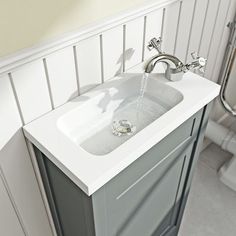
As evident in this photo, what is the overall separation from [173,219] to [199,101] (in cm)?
73

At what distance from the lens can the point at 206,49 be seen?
151 centimetres

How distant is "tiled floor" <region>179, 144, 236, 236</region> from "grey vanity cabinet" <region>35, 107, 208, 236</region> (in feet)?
1.45

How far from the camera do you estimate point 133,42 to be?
112 cm

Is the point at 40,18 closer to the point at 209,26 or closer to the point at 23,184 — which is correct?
the point at 23,184

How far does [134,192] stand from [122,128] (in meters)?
0.21

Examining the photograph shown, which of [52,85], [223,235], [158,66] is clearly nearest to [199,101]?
[158,66]

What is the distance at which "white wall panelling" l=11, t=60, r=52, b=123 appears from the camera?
0.86 meters

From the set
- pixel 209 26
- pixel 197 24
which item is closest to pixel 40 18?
pixel 197 24

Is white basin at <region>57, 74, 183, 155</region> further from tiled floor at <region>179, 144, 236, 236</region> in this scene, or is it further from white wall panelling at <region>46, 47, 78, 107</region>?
tiled floor at <region>179, 144, 236, 236</region>

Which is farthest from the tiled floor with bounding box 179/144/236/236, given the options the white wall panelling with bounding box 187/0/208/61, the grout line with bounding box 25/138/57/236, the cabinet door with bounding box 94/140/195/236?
the white wall panelling with bounding box 187/0/208/61

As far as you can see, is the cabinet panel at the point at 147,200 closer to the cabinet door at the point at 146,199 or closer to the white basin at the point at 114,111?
the cabinet door at the point at 146,199

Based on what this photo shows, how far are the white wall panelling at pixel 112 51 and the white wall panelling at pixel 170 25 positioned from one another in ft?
0.73

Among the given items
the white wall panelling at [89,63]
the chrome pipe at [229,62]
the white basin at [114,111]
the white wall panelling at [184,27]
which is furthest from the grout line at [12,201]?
the chrome pipe at [229,62]

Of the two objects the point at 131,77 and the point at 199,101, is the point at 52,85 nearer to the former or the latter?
the point at 131,77
